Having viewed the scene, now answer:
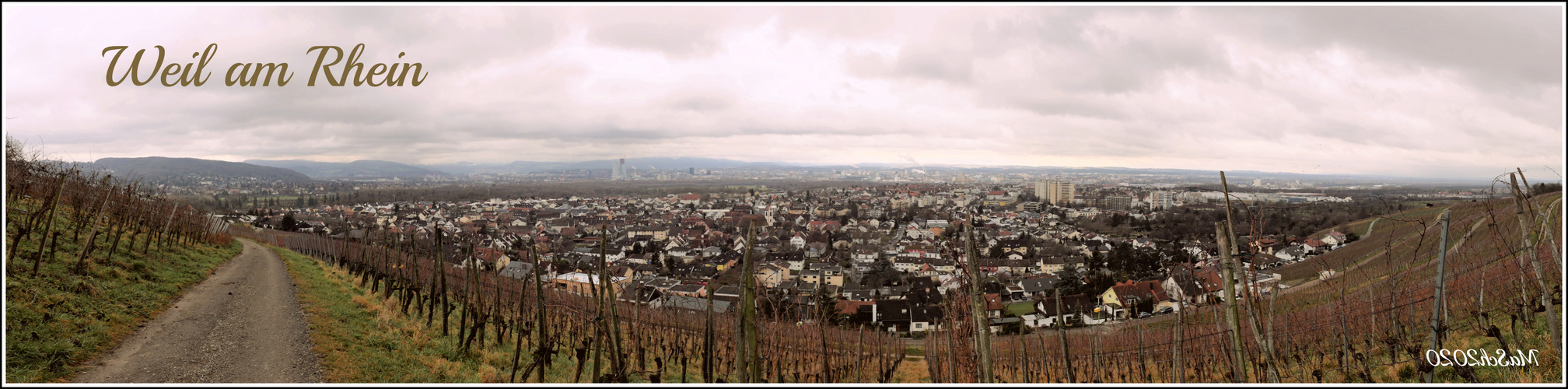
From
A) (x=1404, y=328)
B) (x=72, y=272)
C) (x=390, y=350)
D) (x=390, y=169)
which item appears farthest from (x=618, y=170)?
(x=1404, y=328)

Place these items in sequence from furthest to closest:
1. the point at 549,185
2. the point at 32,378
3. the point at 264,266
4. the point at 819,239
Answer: the point at 549,185 → the point at 819,239 → the point at 264,266 → the point at 32,378

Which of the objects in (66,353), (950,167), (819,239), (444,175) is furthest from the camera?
(444,175)

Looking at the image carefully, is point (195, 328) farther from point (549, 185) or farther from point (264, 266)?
point (549, 185)

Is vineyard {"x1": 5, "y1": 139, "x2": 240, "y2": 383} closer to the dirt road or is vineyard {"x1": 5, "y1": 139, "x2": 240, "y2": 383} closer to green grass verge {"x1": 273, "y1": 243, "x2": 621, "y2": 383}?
the dirt road

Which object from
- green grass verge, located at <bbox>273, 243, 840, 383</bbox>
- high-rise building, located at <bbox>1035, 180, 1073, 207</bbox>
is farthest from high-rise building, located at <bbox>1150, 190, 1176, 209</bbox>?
green grass verge, located at <bbox>273, 243, 840, 383</bbox>

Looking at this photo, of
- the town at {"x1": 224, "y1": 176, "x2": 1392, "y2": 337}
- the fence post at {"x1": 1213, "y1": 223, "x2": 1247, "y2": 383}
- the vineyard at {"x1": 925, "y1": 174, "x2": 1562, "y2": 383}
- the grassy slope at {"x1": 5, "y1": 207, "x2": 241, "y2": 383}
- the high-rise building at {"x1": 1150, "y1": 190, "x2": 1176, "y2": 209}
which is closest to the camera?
the fence post at {"x1": 1213, "y1": 223, "x2": 1247, "y2": 383}

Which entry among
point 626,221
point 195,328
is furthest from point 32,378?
point 626,221

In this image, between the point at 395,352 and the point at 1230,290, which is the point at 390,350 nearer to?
the point at 395,352

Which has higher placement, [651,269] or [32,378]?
[32,378]
